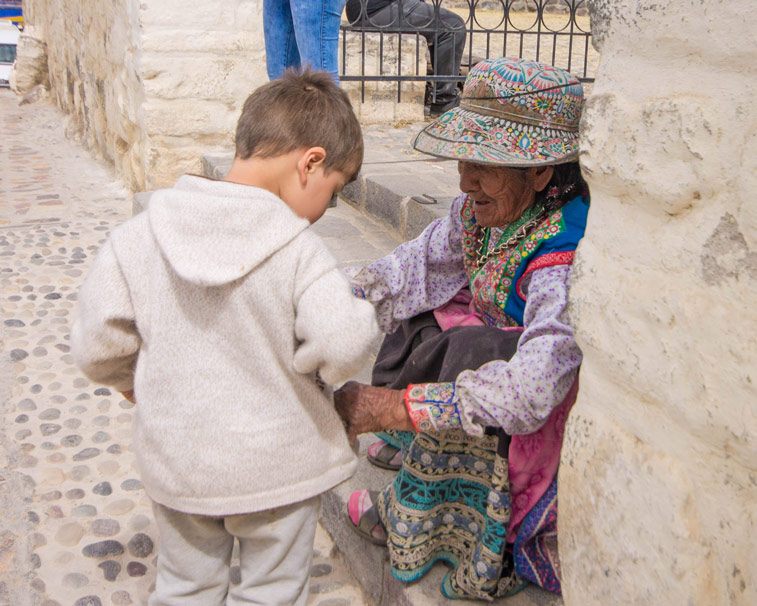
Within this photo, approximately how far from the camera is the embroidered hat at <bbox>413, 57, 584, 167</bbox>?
1797 millimetres

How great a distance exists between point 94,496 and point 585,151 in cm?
184

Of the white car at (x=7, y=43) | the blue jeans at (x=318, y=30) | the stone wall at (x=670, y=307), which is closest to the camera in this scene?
the stone wall at (x=670, y=307)

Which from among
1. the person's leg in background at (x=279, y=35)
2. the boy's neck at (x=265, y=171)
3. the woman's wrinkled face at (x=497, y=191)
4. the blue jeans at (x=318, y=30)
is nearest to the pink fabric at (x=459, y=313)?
the woman's wrinkled face at (x=497, y=191)

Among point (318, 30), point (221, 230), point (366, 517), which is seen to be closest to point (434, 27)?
point (318, 30)

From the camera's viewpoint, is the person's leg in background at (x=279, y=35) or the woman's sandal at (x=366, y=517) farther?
the person's leg in background at (x=279, y=35)

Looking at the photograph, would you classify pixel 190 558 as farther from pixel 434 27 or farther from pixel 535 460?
pixel 434 27

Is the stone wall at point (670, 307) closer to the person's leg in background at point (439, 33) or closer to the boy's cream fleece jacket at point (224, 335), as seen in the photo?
the boy's cream fleece jacket at point (224, 335)

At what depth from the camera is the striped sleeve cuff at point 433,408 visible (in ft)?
5.29

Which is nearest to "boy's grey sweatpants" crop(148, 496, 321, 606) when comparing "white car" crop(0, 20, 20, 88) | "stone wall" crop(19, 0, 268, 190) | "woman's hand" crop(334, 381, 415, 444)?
"woman's hand" crop(334, 381, 415, 444)

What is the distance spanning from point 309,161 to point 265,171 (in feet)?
0.27

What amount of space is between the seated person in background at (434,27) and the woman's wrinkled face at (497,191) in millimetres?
4207

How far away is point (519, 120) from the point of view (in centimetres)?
184

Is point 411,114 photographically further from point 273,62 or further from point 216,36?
point 273,62

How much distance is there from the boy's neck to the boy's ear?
15 millimetres
